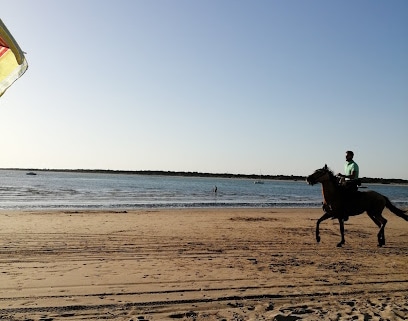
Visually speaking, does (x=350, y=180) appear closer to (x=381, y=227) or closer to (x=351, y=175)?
(x=351, y=175)

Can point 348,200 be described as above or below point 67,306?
above

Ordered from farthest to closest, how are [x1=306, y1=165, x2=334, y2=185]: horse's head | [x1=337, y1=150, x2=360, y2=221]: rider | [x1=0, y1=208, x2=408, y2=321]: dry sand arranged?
[x1=337, y1=150, x2=360, y2=221]: rider < [x1=306, y1=165, x2=334, y2=185]: horse's head < [x1=0, y1=208, x2=408, y2=321]: dry sand

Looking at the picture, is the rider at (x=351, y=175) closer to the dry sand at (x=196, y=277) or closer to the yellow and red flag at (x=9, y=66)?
the dry sand at (x=196, y=277)

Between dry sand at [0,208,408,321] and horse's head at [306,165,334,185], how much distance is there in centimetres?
208

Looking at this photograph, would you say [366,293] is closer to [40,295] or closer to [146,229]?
[40,295]

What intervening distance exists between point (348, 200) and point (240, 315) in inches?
294

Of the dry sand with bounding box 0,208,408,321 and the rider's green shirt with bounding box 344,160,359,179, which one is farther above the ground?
the rider's green shirt with bounding box 344,160,359,179

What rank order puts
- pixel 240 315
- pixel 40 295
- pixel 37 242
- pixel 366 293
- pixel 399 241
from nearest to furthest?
pixel 240 315 < pixel 40 295 < pixel 366 293 < pixel 37 242 < pixel 399 241

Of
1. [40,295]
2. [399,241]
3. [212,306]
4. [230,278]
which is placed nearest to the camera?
[212,306]

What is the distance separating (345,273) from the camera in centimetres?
770

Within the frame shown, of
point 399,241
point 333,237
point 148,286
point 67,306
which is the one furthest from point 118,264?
point 399,241

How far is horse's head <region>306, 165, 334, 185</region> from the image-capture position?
36.0 ft

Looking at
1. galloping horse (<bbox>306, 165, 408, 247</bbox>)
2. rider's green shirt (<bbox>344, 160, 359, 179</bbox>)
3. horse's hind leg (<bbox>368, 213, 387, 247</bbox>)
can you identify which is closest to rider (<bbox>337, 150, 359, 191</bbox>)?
rider's green shirt (<bbox>344, 160, 359, 179</bbox>)

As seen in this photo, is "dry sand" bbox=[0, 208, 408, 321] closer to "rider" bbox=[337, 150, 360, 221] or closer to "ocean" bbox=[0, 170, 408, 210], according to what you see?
"rider" bbox=[337, 150, 360, 221]
